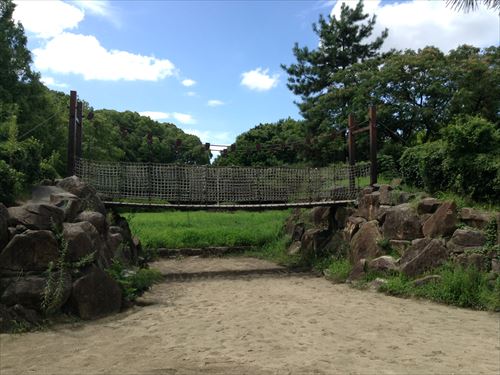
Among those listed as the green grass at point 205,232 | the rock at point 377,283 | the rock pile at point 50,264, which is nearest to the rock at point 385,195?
the rock at point 377,283

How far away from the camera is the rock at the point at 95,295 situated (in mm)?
7477

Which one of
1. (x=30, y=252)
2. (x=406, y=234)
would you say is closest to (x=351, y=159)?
(x=406, y=234)

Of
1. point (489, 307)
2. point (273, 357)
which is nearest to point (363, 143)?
point (489, 307)

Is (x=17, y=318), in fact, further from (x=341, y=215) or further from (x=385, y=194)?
(x=341, y=215)

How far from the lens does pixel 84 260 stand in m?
7.59

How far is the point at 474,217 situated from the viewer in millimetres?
9367

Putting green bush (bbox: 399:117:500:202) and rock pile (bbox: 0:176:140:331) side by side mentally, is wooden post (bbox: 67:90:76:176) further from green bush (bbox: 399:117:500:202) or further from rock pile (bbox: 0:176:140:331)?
green bush (bbox: 399:117:500:202)

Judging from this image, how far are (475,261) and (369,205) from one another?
13.5 feet

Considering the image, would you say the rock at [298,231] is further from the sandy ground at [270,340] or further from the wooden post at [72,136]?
the wooden post at [72,136]

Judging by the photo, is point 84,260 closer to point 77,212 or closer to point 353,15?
point 77,212

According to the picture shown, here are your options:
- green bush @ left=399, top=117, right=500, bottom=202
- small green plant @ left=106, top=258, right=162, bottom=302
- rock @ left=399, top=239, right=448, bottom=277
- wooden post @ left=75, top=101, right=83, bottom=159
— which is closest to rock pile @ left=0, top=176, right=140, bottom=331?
small green plant @ left=106, top=258, right=162, bottom=302

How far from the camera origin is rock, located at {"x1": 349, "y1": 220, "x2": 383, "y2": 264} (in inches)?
453

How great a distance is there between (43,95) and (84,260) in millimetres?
17996

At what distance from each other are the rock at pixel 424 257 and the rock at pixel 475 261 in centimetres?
44
